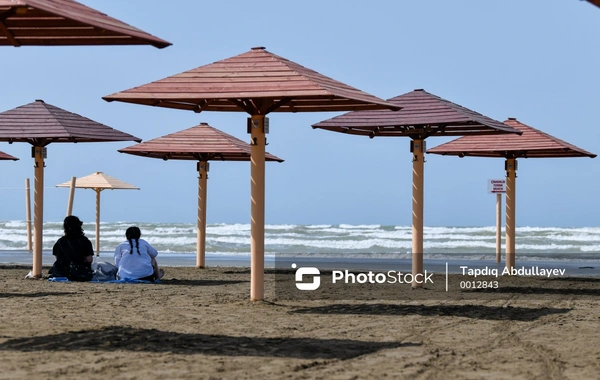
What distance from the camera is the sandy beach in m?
6.21

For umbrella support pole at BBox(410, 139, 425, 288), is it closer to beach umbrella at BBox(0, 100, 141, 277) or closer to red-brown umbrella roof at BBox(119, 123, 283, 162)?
red-brown umbrella roof at BBox(119, 123, 283, 162)

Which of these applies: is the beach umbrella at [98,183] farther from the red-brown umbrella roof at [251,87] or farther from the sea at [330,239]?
the red-brown umbrella roof at [251,87]

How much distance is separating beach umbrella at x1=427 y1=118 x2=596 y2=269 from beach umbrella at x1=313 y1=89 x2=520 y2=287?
4.83 ft

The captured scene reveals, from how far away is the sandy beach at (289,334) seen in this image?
621 cm

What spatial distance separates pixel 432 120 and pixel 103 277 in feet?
17.4

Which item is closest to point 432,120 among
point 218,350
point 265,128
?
point 265,128

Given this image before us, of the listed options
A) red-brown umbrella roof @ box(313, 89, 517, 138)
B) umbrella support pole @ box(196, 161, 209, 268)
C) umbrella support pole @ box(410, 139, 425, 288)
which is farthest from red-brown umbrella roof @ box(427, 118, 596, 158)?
umbrella support pole @ box(196, 161, 209, 268)

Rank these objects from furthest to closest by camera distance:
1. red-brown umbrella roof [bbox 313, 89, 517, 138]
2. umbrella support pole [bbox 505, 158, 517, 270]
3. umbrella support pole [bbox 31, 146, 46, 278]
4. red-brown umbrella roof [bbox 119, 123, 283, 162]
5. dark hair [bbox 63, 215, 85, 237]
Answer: umbrella support pole [bbox 505, 158, 517, 270]
red-brown umbrella roof [bbox 119, 123, 283, 162]
umbrella support pole [bbox 31, 146, 46, 278]
dark hair [bbox 63, 215, 85, 237]
red-brown umbrella roof [bbox 313, 89, 517, 138]

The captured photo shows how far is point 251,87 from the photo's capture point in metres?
9.48

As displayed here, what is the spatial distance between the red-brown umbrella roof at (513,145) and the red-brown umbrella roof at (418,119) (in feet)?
6.30

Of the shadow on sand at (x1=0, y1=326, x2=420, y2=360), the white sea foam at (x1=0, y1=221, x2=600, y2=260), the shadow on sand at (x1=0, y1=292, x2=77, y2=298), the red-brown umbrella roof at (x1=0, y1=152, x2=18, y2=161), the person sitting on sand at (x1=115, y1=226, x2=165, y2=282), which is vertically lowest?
the white sea foam at (x1=0, y1=221, x2=600, y2=260)

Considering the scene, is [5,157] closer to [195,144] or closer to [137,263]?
[195,144]

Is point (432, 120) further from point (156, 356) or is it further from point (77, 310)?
point (156, 356)

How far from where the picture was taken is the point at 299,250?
36.3 metres
